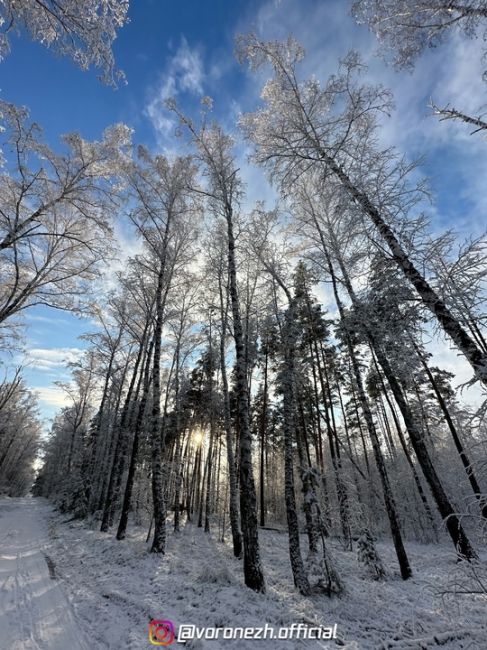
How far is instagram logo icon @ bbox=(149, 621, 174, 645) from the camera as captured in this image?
164 inches

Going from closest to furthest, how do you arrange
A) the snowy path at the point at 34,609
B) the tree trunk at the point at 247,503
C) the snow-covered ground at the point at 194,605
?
the snowy path at the point at 34,609 → the snow-covered ground at the point at 194,605 → the tree trunk at the point at 247,503

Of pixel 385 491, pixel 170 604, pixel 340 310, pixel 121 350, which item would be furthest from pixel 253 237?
pixel 121 350

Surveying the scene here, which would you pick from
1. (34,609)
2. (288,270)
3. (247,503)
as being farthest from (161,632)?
(288,270)

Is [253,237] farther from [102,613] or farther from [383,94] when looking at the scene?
[102,613]

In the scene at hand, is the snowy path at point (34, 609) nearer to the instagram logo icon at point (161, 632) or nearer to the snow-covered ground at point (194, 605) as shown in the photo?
the snow-covered ground at point (194, 605)

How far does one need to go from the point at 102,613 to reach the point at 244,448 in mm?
4034

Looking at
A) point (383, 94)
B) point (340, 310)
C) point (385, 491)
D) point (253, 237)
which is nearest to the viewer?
point (383, 94)

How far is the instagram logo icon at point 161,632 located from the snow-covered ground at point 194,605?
0.47 ft

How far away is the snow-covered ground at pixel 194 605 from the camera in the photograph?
4.11 m

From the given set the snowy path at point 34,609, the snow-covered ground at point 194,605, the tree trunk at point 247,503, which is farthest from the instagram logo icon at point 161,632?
the tree trunk at point 247,503

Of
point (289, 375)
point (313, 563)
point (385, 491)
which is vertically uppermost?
point (289, 375)

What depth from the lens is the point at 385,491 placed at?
9039 millimetres

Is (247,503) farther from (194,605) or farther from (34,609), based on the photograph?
(34,609)

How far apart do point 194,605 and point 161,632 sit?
1.36m
